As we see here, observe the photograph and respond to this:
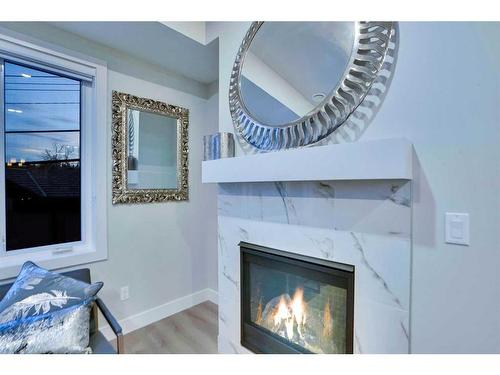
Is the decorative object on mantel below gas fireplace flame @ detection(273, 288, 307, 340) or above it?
above

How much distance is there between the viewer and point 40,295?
4.30 feet

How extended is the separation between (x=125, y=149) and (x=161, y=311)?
156cm

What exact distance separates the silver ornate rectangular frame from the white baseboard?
3.38ft

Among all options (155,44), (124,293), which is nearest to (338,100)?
Answer: (155,44)

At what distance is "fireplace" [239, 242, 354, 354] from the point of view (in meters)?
1.32

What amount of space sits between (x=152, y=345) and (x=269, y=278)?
46.6 inches

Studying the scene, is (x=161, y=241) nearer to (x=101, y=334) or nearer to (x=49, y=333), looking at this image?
(x=101, y=334)

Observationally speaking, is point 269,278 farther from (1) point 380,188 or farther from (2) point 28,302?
(2) point 28,302

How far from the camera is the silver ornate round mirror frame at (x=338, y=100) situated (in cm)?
118

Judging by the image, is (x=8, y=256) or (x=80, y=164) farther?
(x=80, y=164)

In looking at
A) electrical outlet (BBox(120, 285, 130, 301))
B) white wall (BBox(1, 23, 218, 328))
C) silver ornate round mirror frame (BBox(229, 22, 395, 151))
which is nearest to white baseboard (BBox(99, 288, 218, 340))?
white wall (BBox(1, 23, 218, 328))

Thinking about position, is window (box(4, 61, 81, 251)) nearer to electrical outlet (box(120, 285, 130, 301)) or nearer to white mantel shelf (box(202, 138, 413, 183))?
electrical outlet (box(120, 285, 130, 301))
